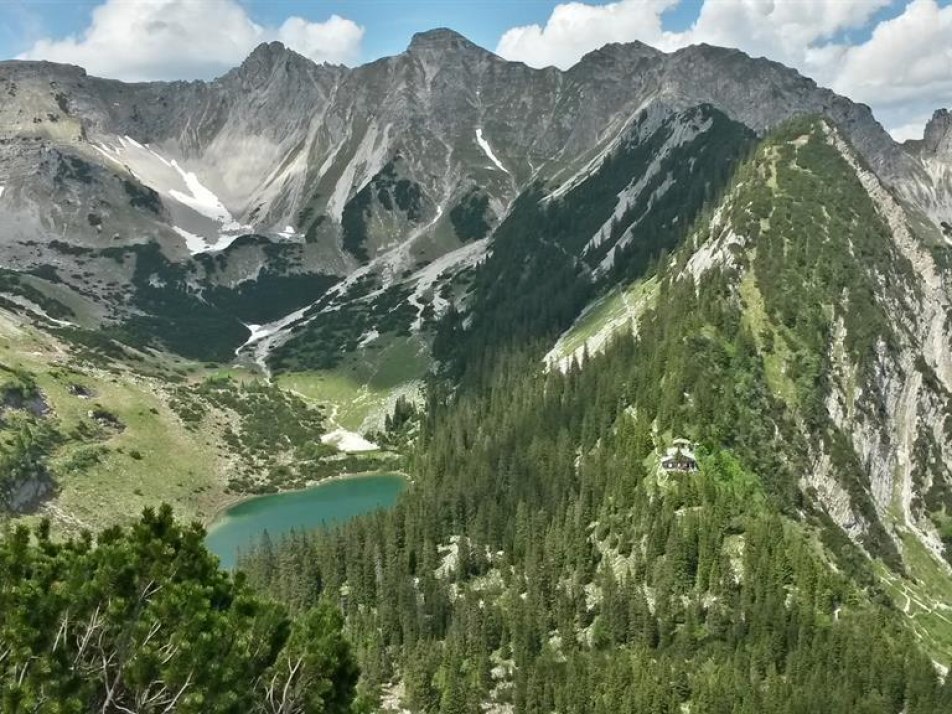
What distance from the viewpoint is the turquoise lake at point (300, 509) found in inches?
5674

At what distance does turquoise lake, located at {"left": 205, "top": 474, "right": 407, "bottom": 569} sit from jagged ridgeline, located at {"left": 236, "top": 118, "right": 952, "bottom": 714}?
451 inches

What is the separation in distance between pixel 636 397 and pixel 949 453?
67.7m

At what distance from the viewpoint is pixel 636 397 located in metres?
129

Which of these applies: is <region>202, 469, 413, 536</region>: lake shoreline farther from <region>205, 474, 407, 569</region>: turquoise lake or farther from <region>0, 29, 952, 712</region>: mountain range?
<region>0, 29, 952, 712</region>: mountain range

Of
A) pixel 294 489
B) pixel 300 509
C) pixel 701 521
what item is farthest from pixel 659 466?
pixel 294 489

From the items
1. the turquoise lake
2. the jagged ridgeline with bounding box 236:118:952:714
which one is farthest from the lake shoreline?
the jagged ridgeline with bounding box 236:118:952:714

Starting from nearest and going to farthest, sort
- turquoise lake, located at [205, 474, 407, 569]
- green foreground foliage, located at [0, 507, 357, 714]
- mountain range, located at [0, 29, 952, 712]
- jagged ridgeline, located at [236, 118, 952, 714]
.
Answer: green foreground foliage, located at [0, 507, 357, 714] → jagged ridgeline, located at [236, 118, 952, 714] → mountain range, located at [0, 29, 952, 712] → turquoise lake, located at [205, 474, 407, 569]

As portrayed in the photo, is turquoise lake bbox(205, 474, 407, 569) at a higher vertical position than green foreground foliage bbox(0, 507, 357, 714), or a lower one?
lower

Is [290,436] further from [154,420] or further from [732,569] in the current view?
[732,569]

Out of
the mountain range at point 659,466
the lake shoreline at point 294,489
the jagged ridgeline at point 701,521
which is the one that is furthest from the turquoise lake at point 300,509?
the jagged ridgeline at point 701,521

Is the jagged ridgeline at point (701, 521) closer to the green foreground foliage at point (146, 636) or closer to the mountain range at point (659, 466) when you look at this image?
the mountain range at point (659, 466)

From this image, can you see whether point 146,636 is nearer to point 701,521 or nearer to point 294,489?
point 701,521

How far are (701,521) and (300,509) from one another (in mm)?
89239

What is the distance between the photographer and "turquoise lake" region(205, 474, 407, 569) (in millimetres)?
144125
